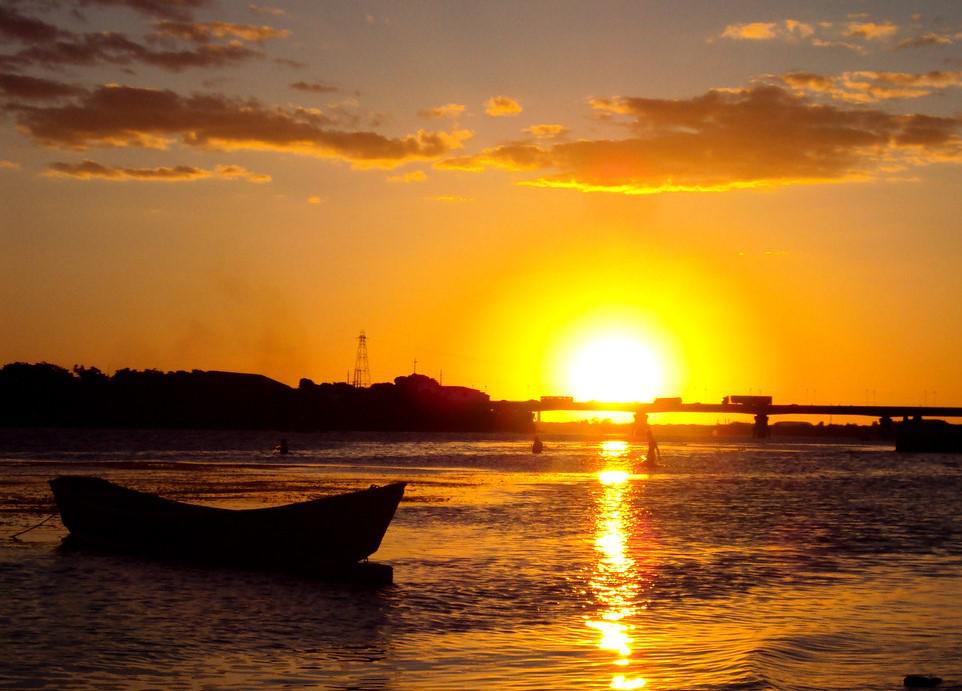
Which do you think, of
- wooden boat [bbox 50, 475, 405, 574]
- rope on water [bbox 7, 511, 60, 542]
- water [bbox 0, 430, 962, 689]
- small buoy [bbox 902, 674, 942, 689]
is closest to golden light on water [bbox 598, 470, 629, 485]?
water [bbox 0, 430, 962, 689]

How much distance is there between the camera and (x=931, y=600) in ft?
80.7

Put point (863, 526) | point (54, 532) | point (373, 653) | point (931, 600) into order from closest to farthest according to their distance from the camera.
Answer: point (373, 653) < point (931, 600) < point (54, 532) < point (863, 526)

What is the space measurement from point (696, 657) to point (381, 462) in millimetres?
86980

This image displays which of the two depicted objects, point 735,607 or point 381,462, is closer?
point 735,607

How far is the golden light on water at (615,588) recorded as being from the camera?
61.5 ft

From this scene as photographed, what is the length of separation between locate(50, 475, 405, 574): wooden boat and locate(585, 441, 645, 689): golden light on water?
589 centimetres

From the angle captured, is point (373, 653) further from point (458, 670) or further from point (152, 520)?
point (152, 520)

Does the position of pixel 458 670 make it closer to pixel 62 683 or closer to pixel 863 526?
pixel 62 683

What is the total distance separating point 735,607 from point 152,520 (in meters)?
16.5

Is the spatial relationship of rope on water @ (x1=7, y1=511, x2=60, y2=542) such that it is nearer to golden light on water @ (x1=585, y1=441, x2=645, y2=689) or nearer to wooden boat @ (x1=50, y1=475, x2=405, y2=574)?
wooden boat @ (x1=50, y1=475, x2=405, y2=574)

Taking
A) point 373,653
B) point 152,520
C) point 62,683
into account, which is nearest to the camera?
point 62,683

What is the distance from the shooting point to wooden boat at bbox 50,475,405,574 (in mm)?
27906

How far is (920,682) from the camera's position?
648 inches

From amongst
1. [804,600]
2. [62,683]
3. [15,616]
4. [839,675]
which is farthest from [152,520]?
[839,675]
